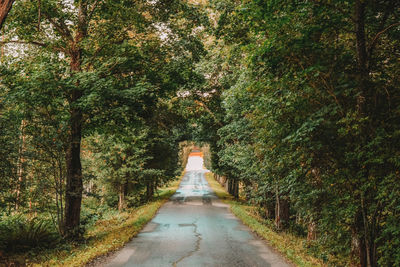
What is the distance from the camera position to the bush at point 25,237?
8883 millimetres

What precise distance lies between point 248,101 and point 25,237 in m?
9.59

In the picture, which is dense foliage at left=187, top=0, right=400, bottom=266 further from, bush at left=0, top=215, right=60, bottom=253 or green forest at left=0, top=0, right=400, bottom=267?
bush at left=0, top=215, right=60, bottom=253

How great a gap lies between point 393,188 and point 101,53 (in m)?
9.87

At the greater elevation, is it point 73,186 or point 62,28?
point 62,28

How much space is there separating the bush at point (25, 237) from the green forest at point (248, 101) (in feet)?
0.12

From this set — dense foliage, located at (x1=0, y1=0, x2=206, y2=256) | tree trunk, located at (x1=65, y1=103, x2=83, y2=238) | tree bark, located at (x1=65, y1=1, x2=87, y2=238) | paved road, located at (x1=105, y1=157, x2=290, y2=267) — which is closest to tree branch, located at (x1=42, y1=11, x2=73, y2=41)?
dense foliage, located at (x1=0, y1=0, x2=206, y2=256)

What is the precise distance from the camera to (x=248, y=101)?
39.7ft

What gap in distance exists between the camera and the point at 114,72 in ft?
34.6

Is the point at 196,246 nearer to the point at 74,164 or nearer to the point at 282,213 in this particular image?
the point at 74,164

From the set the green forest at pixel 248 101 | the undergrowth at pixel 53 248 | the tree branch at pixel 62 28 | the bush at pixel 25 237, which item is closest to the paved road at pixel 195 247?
the undergrowth at pixel 53 248

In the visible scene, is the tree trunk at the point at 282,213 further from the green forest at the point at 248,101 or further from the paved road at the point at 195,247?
the paved road at the point at 195,247

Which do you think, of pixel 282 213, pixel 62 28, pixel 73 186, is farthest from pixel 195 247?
pixel 62 28

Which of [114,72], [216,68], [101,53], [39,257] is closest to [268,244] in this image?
[39,257]

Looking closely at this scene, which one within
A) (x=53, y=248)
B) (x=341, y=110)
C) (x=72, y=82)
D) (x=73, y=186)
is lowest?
(x=53, y=248)
